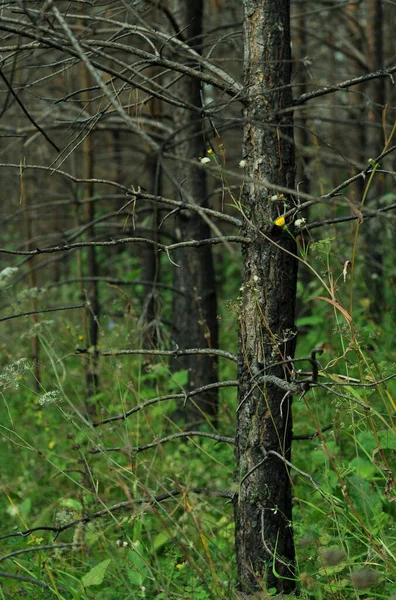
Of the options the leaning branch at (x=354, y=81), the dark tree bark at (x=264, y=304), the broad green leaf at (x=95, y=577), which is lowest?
the broad green leaf at (x=95, y=577)

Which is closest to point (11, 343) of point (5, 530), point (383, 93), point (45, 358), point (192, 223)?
point (45, 358)

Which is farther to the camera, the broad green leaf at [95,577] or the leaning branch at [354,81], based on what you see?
the broad green leaf at [95,577]

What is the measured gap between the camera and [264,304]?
267 cm

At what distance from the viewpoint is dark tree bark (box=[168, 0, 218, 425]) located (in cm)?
541

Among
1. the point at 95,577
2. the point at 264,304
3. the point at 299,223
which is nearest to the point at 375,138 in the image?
the point at 264,304

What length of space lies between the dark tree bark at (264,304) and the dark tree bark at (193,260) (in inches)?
101

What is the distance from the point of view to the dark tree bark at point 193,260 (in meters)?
5.41

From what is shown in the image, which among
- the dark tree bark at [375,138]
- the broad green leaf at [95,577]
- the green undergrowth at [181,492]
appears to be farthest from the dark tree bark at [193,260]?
the broad green leaf at [95,577]

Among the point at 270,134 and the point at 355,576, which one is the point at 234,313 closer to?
the point at 270,134

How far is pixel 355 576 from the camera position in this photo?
2049 mm

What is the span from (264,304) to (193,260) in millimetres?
2916

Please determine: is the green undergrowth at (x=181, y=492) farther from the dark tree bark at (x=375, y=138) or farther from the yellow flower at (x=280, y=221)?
the dark tree bark at (x=375, y=138)

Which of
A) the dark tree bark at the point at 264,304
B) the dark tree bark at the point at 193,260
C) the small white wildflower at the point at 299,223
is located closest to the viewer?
the small white wildflower at the point at 299,223

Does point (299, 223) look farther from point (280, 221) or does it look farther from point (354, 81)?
point (354, 81)
